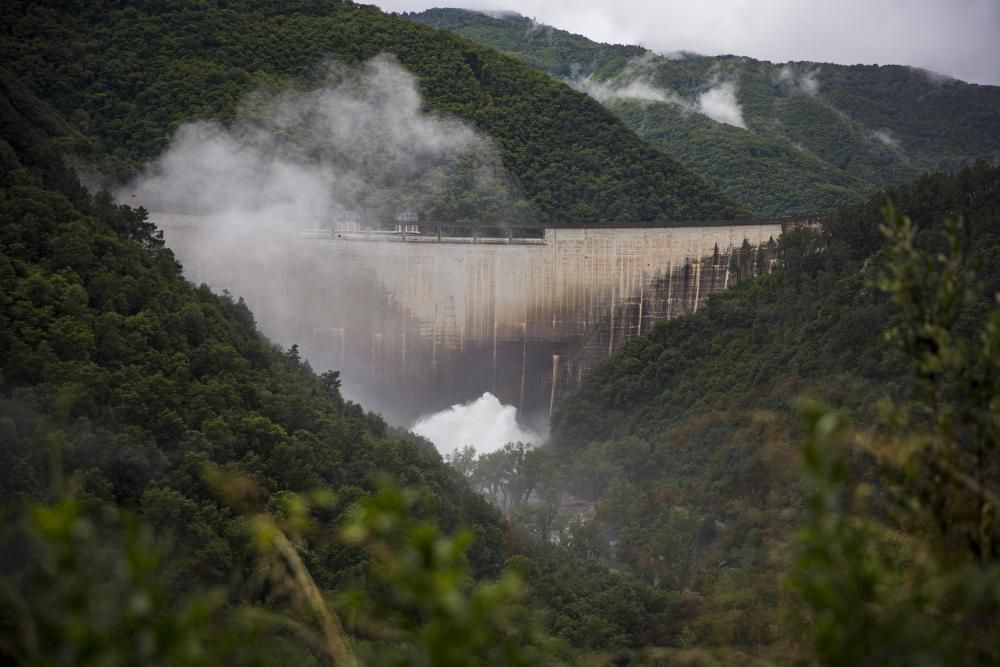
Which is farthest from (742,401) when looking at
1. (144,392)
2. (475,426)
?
(144,392)

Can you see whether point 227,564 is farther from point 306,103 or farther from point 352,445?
point 306,103

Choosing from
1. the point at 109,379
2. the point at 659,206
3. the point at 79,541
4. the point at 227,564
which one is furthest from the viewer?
the point at 659,206

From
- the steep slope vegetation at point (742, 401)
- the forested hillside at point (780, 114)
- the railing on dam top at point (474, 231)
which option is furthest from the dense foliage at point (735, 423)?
the forested hillside at point (780, 114)

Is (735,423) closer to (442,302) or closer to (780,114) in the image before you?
(442,302)

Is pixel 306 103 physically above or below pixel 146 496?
above

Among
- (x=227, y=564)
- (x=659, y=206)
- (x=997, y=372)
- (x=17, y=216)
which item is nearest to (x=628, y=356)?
(x=659, y=206)

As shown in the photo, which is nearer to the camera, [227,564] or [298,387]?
[227,564]

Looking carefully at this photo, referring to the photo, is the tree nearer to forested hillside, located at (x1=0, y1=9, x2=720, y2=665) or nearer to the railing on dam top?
forested hillside, located at (x1=0, y1=9, x2=720, y2=665)
